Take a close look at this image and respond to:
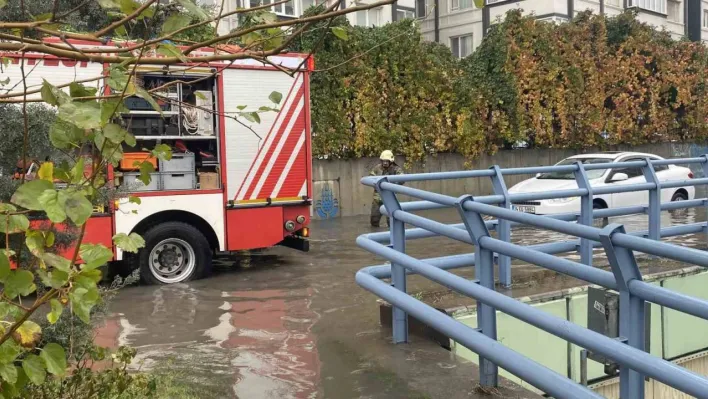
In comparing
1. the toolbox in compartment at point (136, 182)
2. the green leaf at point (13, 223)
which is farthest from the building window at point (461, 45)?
the green leaf at point (13, 223)

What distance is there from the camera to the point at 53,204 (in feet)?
6.52

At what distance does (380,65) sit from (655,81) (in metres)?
12.2

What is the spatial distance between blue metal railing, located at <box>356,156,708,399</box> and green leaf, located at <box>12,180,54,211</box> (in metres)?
2.13

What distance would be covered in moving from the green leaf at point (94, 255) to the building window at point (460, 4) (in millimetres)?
36181

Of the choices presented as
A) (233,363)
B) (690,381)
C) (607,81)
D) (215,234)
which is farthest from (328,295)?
(607,81)

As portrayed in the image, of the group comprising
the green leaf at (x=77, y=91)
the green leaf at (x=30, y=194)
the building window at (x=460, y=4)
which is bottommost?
the green leaf at (x=30, y=194)

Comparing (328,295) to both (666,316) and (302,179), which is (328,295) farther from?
(666,316)

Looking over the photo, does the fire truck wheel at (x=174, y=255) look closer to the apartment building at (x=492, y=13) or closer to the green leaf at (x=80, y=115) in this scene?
the green leaf at (x=80, y=115)

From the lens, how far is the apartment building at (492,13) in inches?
1391

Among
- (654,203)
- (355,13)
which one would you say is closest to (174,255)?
(654,203)

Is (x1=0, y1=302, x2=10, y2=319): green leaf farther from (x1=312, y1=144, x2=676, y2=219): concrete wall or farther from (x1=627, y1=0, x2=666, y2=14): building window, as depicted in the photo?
(x1=627, y1=0, x2=666, y2=14): building window

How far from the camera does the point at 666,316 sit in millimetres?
7180

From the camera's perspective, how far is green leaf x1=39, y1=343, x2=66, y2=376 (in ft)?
7.25

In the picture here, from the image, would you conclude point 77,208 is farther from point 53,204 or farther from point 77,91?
point 77,91
